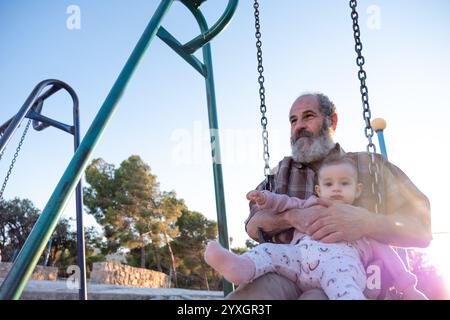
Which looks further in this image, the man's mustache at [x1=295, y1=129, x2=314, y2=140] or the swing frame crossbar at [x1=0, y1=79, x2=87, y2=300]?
the swing frame crossbar at [x1=0, y1=79, x2=87, y2=300]

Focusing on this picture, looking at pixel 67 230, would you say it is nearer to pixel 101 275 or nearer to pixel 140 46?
pixel 101 275

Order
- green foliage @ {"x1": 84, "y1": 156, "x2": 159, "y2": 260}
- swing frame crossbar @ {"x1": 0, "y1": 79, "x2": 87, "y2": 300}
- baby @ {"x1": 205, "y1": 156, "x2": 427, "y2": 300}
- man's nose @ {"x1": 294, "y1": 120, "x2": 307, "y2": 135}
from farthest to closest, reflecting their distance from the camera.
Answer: green foliage @ {"x1": 84, "y1": 156, "x2": 159, "y2": 260} < swing frame crossbar @ {"x1": 0, "y1": 79, "x2": 87, "y2": 300} < man's nose @ {"x1": 294, "y1": 120, "x2": 307, "y2": 135} < baby @ {"x1": 205, "y1": 156, "x2": 427, "y2": 300}

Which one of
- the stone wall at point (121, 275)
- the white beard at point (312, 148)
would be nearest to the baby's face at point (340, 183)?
the white beard at point (312, 148)

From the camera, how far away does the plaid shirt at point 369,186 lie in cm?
132

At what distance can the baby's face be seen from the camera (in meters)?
1.24

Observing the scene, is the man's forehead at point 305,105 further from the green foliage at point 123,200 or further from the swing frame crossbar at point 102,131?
the green foliage at point 123,200

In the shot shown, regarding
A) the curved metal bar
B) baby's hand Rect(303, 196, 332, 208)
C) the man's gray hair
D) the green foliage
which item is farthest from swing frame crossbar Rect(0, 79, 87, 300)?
the green foliage

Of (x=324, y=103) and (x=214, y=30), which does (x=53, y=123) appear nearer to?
(x=214, y=30)

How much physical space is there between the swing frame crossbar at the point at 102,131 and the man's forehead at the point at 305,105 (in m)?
0.45

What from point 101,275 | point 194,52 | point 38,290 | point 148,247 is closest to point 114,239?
point 148,247

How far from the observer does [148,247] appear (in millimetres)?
18906

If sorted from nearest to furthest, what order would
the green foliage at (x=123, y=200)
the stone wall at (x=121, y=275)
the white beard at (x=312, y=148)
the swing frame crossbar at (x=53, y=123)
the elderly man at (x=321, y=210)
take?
the elderly man at (x=321, y=210), the white beard at (x=312, y=148), the swing frame crossbar at (x=53, y=123), the stone wall at (x=121, y=275), the green foliage at (x=123, y=200)

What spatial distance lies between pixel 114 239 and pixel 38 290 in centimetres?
1397

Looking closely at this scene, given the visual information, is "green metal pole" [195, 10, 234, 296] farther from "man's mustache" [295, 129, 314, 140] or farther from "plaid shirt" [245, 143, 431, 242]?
"man's mustache" [295, 129, 314, 140]
